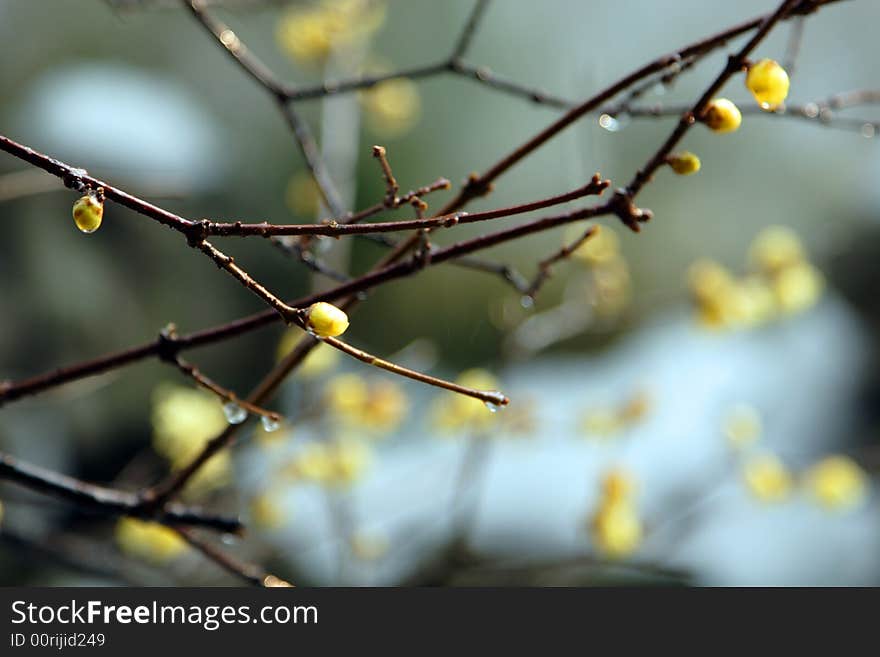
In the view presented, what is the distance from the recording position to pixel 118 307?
3.04 ft

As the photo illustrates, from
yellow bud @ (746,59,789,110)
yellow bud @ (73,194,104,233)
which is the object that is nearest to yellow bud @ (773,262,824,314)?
yellow bud @ (746,59,789,110)

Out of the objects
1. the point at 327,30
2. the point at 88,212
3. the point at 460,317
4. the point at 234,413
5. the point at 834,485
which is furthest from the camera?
the point at 460,317

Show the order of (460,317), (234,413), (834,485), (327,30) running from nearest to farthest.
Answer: (234,413), (327,30), (834,485), (460,317)

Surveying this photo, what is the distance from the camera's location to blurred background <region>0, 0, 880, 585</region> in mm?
712

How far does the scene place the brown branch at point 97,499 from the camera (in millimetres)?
320

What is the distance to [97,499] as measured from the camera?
0.34 m

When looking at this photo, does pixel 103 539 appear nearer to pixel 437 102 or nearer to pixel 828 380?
pixel 437 102

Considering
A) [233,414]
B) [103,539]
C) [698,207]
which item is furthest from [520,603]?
[698,207]

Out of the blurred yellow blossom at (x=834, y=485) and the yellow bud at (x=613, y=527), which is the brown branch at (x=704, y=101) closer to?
the yellow bud at (x=613, y=527)

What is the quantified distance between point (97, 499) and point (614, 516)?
42 centimetres

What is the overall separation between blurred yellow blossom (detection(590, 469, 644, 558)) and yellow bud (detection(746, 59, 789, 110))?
424mm

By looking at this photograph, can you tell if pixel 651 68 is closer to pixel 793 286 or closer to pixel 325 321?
pixel 325 321

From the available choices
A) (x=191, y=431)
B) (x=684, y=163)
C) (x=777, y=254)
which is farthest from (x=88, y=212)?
(x=777, y=254)

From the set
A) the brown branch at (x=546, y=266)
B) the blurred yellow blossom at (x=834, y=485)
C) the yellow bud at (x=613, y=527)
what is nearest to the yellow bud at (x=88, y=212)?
the brown branch at (x=546, y=266)
